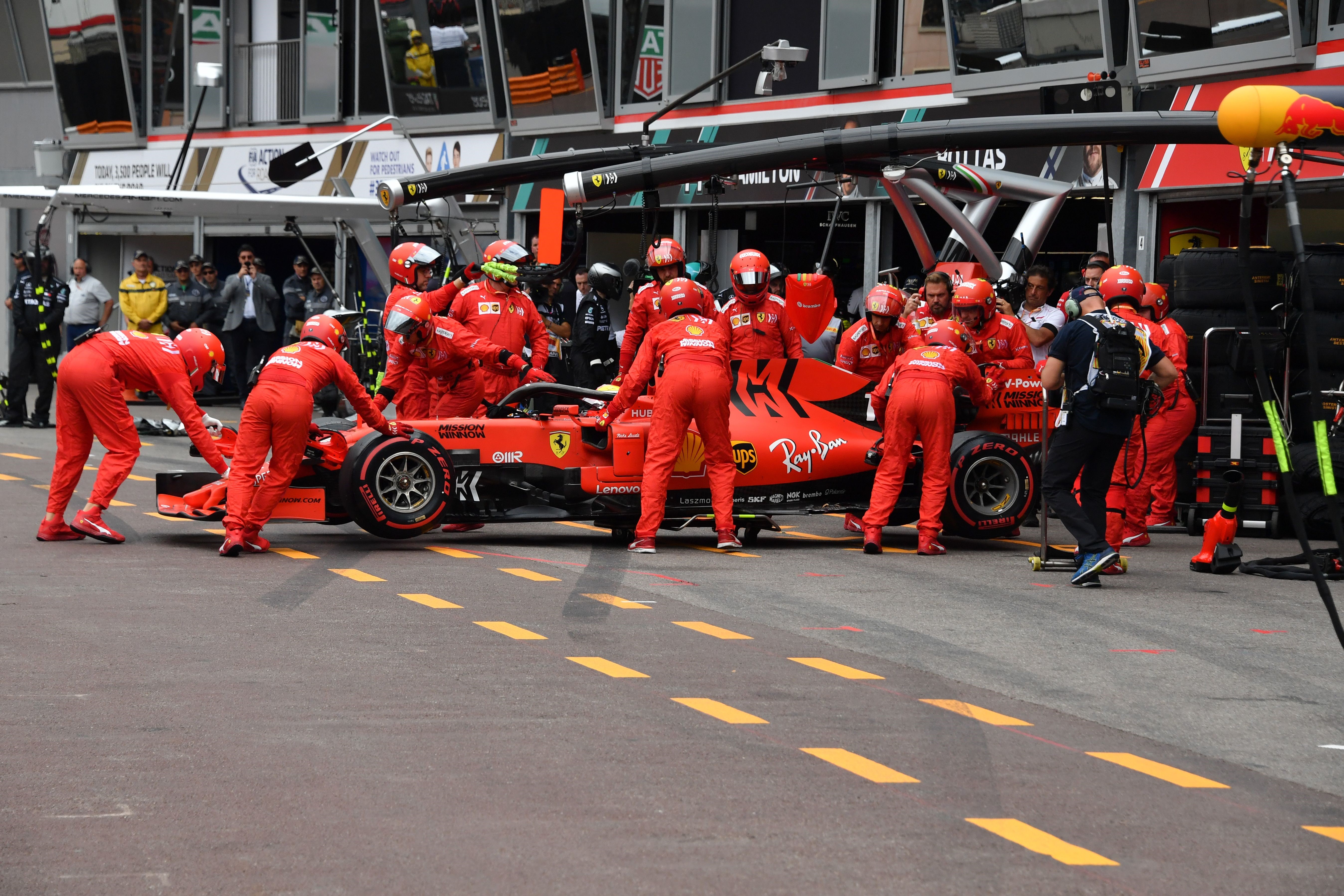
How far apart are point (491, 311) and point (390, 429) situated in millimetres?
2808

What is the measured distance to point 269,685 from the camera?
6.56 metres

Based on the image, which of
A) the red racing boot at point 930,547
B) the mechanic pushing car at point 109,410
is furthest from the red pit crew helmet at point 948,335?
the mechanic pushing car at point 109,410

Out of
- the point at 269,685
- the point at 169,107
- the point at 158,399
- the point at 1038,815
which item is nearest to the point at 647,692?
the point at 269,685

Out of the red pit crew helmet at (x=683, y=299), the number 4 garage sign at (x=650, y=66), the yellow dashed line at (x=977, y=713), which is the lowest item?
the yellow dashed line at (x=977, y=713)

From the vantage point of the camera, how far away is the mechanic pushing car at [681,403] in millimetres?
11008

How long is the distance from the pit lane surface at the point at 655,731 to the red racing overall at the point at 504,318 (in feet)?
12.0

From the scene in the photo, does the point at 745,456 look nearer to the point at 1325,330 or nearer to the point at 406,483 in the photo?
the point at 406,483

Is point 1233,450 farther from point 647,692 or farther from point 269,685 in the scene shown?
point 269,685

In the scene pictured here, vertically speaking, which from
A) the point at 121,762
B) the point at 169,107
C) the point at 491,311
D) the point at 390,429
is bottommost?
the point at 121,762

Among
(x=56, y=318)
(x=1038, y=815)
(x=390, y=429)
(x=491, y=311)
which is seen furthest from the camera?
(x=56, y=318)

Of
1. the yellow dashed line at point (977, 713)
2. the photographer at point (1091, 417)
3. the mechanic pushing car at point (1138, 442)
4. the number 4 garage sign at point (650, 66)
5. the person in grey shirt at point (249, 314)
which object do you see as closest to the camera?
the yellow dashed line at point (977, 713)

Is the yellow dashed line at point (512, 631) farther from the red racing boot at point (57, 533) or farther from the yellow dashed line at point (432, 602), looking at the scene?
the red racing boot at point (57, 533)

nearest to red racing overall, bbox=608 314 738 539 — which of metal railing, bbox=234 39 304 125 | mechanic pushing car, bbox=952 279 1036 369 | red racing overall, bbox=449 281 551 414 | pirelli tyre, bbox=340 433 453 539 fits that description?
pirelli tyre, bbox=340 433 453 539

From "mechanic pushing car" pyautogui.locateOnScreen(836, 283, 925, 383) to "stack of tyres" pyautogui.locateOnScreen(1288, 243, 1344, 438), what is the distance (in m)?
2.98
